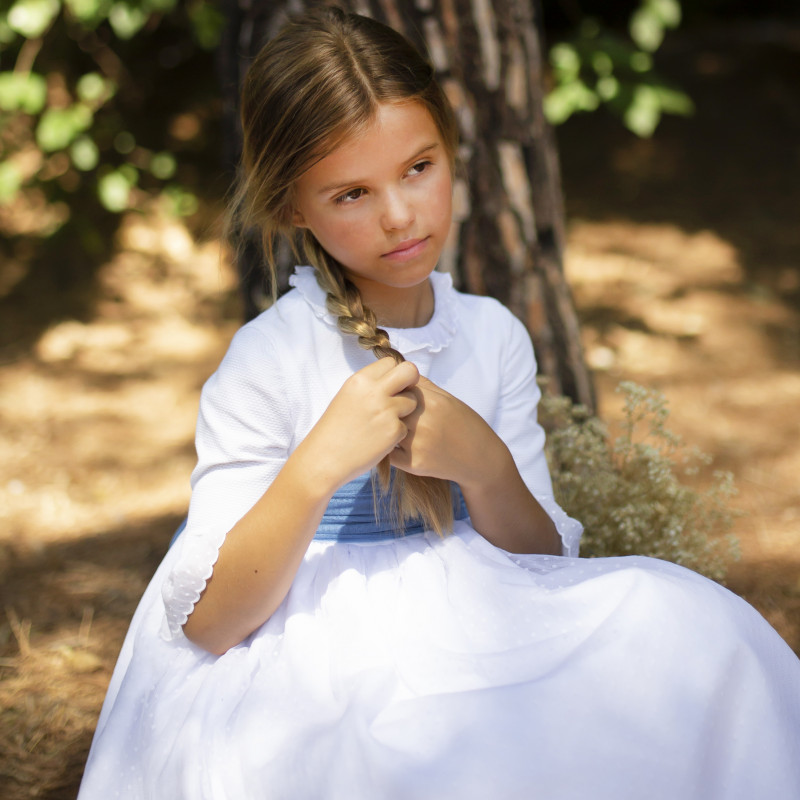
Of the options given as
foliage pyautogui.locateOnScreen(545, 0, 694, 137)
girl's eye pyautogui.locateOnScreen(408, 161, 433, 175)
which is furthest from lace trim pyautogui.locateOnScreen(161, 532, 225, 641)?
foliage pyautogui.locateOnScreen(545, 0, 694, 137)

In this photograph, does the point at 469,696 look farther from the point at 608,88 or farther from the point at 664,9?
the point at 664,9

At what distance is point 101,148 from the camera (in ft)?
14.2

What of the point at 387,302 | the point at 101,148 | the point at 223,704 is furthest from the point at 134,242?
the point at 223,704

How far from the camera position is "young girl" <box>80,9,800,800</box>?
1205 mm

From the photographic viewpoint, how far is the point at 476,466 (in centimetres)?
153

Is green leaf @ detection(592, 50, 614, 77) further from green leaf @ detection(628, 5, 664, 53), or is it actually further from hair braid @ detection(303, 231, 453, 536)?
hair braid @ detection(303, 231, 453, 536)

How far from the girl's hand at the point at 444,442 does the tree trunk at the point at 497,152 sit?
879mm

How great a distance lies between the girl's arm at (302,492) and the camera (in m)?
1.36

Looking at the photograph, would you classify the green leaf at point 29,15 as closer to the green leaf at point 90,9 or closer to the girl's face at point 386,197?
the green leaf at point 90,9

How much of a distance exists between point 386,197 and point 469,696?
805mm

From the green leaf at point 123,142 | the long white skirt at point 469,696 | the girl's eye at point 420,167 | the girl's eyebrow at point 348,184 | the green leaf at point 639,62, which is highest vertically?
the girl's eyebrow at point 348,184

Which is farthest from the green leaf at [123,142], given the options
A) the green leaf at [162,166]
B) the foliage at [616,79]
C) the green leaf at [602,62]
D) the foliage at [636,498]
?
the foliage at [636,498]

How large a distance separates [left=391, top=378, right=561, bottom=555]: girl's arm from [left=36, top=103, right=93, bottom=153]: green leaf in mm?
2984

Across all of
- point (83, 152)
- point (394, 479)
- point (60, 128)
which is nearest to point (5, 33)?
point (60, 128)
